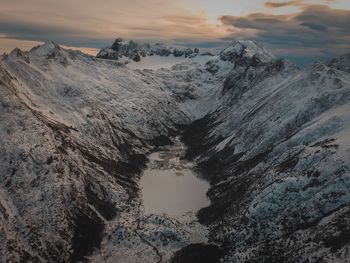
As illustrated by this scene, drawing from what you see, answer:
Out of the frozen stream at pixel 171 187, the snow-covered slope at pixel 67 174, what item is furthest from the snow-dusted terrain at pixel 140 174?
the frozen stream at pixel 171 187

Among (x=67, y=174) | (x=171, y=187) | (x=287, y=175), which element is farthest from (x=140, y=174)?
(x=287, y=175)

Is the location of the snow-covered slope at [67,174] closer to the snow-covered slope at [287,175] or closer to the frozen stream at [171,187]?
the frozen stream at [171,187]

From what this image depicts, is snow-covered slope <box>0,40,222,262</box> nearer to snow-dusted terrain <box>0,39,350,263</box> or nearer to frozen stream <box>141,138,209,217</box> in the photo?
snow-dusted terrain <box>0,39,350,263</box>

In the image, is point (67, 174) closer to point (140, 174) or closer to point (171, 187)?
point (171, 187)

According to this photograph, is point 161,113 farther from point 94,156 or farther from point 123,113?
point 94,156

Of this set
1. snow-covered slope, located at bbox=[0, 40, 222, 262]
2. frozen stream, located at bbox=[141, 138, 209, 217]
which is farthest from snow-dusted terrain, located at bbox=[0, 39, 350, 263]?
frozen stream, located at bbox=[141, 138, 209, 217]

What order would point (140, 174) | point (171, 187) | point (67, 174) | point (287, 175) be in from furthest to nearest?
point (140, 174)
point (171, 187)
point (67, 174)
point (287, 175)

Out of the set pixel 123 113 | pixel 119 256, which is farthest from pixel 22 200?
pixel 123 113
